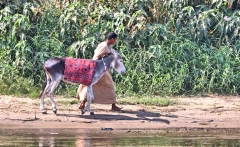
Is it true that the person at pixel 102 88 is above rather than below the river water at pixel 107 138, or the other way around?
above

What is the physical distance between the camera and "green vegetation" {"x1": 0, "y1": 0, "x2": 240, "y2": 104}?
41.8 feet

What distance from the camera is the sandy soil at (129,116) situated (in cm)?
1063

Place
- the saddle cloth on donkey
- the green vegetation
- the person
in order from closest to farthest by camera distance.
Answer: the saddle cloth on donkey < the person < the green vegetation

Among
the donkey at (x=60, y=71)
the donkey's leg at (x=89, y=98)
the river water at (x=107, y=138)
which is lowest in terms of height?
the river water at (x=107, y=138)

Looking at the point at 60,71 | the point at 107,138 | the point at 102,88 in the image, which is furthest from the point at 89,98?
the point at 107,138

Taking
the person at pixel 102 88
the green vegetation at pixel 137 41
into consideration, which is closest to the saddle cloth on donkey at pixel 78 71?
the person at pixel 102 88

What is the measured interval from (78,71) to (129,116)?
3.94 feet

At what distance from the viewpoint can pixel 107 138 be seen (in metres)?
9.71

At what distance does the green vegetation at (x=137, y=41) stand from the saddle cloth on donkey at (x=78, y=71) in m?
1.58

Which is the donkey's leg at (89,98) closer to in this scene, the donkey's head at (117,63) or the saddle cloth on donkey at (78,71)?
the saddle cloth on donkey at (78,71)

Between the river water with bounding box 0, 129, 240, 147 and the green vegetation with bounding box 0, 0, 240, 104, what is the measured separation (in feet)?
6.16

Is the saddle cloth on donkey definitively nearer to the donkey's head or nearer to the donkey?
the donkey

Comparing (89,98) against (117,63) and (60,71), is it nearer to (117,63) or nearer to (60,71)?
(60,71)

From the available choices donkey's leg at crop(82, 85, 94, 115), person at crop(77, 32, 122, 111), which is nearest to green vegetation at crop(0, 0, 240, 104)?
person at crop(77, 32, 122, 111)
